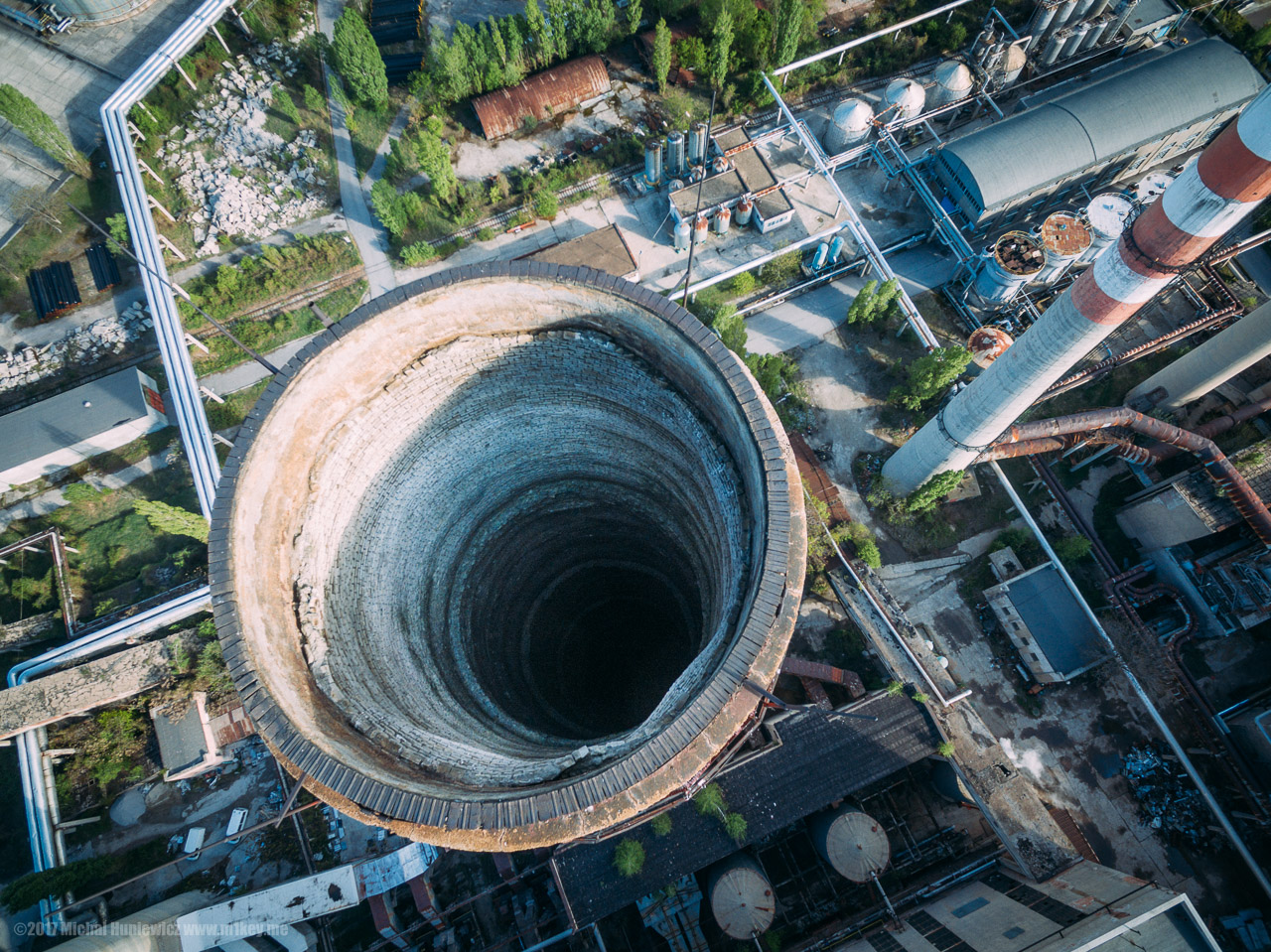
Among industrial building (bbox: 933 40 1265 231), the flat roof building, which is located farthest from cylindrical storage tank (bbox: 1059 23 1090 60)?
the flat roof building

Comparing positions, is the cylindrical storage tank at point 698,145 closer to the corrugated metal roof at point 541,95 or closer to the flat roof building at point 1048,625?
the corrugated metal roof at point 541,95

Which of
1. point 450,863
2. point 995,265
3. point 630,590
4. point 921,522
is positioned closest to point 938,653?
point 921,522

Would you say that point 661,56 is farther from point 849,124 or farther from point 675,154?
point 849,124

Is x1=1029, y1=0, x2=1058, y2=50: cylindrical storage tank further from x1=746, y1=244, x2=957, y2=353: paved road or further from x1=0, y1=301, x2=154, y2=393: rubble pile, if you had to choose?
x1=0, y1=301, x2=154, y2=393: rubble pile

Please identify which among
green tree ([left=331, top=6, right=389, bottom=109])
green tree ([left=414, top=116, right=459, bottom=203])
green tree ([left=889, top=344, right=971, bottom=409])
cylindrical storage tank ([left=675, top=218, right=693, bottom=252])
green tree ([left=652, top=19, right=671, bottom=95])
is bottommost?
green tree ([left=889, top=344, right=971, bottom=409])

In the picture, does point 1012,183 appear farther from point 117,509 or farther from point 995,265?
point 117,509

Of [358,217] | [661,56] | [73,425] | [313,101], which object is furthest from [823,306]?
[73,425]

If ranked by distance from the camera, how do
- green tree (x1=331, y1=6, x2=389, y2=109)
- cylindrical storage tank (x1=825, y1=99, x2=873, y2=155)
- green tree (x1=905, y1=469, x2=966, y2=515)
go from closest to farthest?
1. green tree (x1=905, y1=469, x2=966, y2=515)
2. cylindrical storage tank (x1=825, y1=99, x2=873, y2=155)
3. green tree (x1=331, y1=6, x2=389, y2=109)
